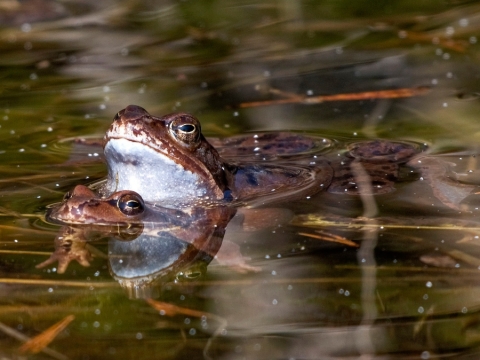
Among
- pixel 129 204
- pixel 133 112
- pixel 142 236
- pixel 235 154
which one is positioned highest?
pixel 133 112

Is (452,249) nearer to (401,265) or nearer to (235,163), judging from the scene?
(401,265)

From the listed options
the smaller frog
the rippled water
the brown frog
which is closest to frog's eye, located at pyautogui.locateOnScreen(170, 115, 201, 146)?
the brown frog

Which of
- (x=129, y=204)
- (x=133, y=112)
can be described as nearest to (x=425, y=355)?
(x=129, y=204)

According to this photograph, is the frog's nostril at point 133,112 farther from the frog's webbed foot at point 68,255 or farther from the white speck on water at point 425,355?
the white speck on water at point 425,355

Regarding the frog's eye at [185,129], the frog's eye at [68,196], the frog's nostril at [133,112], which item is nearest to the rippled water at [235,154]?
the frog's eye at [68,196]

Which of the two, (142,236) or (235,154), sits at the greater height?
(142,236)

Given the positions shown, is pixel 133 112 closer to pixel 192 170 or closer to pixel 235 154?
pixel 192 170
